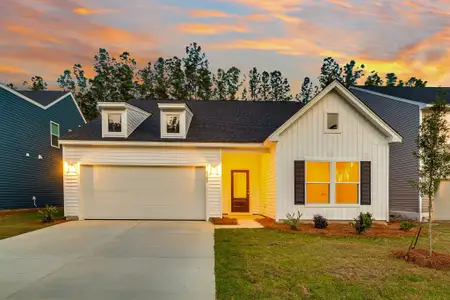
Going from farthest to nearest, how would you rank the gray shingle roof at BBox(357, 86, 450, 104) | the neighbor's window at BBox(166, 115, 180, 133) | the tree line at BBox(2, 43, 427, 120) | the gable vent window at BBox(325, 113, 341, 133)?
the tree line at BBox(2, 43, 427, 120) < the gray shingle roof at BBox(357, 86, 450, 104) < the neighbor's window at BBox(166, 115, 180, 133) < the gable vent window at BBox(325, 113, 341, 133)

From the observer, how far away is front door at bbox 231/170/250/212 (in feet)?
47.0

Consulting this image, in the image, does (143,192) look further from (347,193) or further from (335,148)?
(347,193)

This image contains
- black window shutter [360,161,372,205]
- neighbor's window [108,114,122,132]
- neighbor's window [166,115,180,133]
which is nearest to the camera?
black window shutter [360,161,372,205]

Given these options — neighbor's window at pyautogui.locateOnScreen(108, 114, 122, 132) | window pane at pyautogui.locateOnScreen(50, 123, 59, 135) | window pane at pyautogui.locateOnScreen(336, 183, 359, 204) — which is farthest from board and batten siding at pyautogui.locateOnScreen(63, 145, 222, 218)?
window pane at pyautogui.locateOnScreen(50, 123, 59, 135)

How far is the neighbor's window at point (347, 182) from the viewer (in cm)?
1172

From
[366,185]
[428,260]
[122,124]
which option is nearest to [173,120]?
[122,124]

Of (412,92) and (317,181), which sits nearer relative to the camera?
(317,181)

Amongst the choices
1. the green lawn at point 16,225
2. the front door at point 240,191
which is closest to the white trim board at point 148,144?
the front door at point 240,191

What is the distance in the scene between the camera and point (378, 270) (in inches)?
217

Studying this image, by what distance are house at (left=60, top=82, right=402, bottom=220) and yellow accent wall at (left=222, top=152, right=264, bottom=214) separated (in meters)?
0.58

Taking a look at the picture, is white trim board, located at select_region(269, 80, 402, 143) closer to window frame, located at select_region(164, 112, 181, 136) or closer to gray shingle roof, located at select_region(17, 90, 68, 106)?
window frame, located at select_region(164, 112, 181, 136)

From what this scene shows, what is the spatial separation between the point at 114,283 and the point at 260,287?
2326mm

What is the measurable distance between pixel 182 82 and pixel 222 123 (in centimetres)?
1835

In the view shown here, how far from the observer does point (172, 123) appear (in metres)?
12.8
